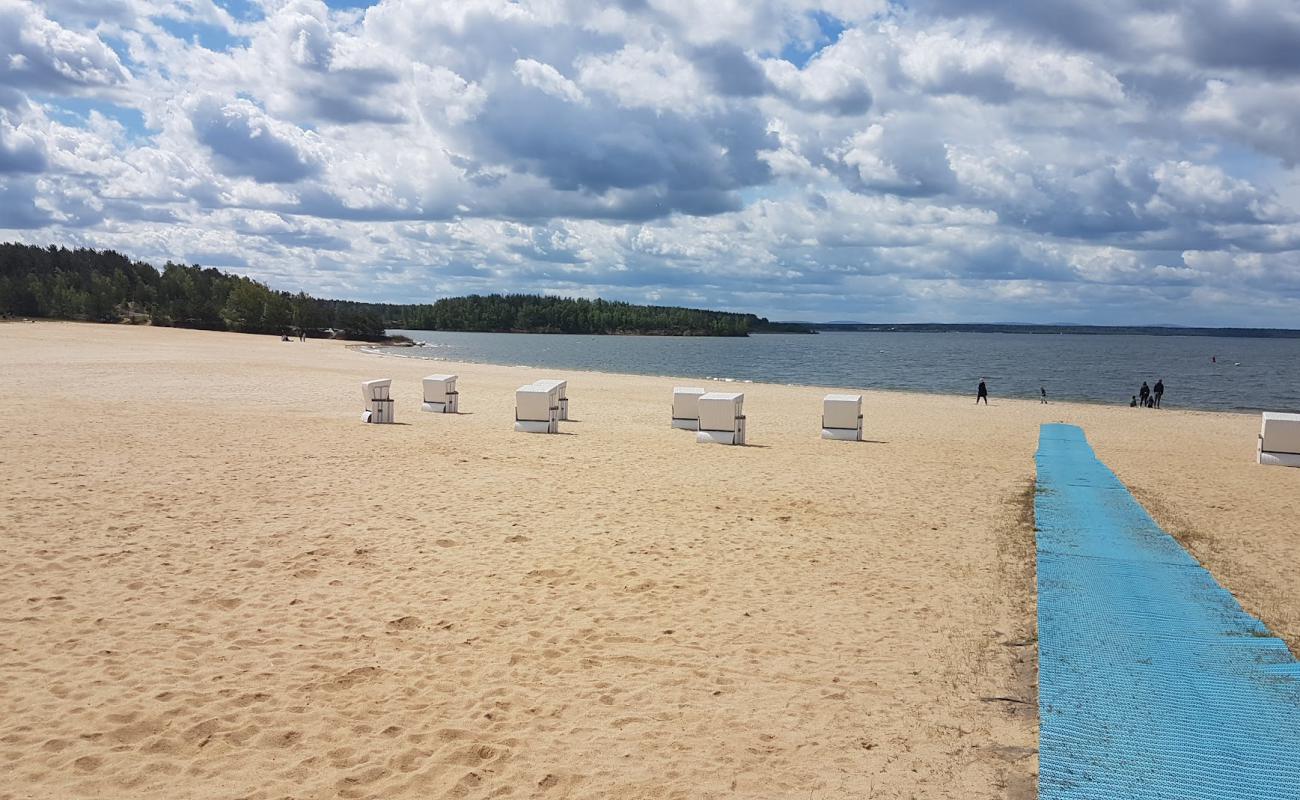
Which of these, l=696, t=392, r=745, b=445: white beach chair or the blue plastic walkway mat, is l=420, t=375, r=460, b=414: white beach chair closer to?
l=696, t=392, r=745, b=445: white beach chair

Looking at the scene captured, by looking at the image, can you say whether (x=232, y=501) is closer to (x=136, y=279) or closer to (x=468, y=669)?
(x=468, y=669)

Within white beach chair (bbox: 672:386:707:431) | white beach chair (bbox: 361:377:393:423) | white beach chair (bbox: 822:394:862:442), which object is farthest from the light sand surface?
white beach chair (bbox: 672:386:707:431)

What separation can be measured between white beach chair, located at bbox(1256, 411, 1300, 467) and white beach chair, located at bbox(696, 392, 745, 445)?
417 inches

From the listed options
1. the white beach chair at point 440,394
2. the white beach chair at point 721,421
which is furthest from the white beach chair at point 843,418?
the white beach chair at point 440,394

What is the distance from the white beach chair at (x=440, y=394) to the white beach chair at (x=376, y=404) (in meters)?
2.98

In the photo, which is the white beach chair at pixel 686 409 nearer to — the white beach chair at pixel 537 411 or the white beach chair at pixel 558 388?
the white beach chair at pixel 558 388

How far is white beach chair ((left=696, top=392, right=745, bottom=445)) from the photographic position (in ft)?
56.2

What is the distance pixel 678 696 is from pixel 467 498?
5.93 meters

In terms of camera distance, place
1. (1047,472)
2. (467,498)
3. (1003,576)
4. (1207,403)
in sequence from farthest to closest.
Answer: (1207,403), (1047,472), (467,498), (1003,576)

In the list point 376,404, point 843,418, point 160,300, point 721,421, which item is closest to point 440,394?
point 376,404

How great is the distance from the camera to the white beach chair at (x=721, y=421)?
56.2 ft

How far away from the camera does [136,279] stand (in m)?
100

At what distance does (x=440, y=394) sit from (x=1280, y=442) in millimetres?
18186

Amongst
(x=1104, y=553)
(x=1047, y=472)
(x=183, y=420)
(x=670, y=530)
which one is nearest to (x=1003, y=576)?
(x=1104, y=553)
